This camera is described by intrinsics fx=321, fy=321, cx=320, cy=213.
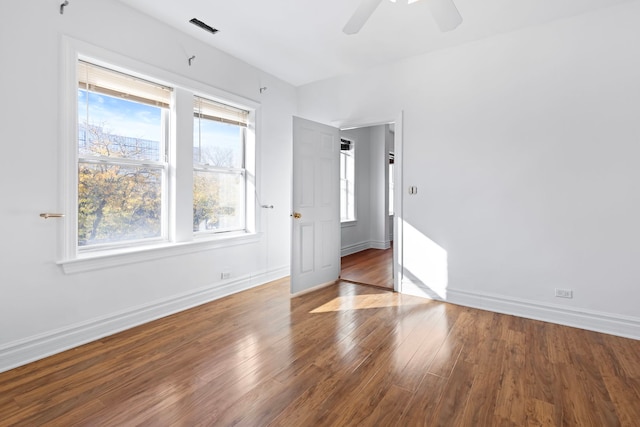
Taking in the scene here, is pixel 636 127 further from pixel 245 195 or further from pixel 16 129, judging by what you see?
pixel 16 129

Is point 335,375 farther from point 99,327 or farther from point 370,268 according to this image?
point 370,268

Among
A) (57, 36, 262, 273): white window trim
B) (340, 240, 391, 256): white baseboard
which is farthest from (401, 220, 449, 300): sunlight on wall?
(340, 240, 391, 256): white baseboard

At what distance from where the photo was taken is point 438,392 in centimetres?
195

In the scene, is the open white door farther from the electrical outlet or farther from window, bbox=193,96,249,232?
the electrical outlet

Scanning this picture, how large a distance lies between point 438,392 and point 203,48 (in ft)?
12.5

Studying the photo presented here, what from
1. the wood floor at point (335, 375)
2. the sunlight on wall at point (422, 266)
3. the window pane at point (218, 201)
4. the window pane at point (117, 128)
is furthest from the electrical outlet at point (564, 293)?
the window pane at point (117, 128)

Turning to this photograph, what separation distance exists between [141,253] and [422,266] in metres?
2.97

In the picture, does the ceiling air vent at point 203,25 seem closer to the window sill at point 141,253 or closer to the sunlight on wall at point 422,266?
the window sill at point 141,253

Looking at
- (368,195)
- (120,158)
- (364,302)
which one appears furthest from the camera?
(368,195)

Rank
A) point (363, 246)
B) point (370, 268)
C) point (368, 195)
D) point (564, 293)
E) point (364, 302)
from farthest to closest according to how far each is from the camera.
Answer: point (368, 195), point (363, 246), point (370, 268), point (364, 302), point (564, 293)

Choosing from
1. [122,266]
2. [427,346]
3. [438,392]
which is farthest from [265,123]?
[438,392]

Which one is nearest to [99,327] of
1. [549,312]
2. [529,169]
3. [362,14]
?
[362,14]

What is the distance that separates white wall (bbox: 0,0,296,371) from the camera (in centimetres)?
223

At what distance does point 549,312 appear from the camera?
3.07 m
